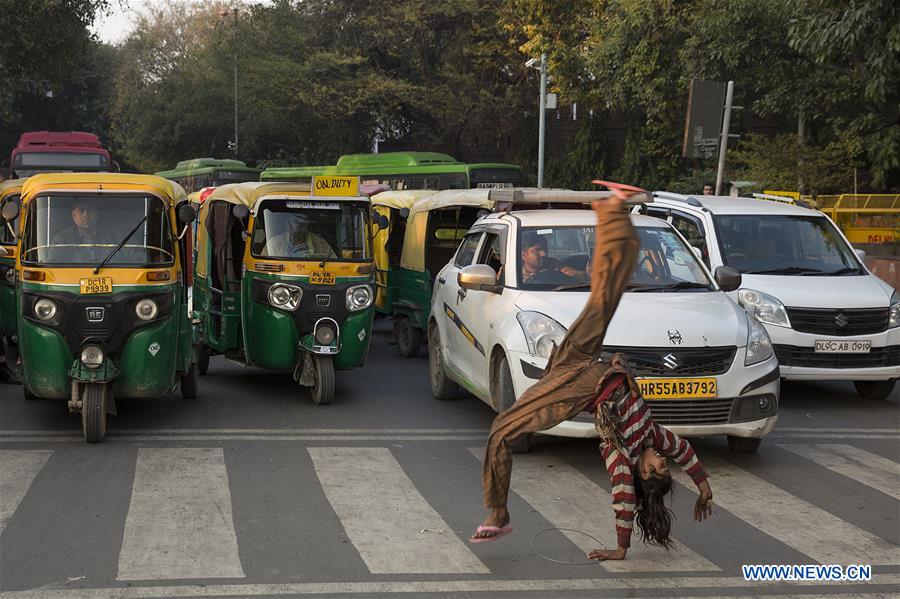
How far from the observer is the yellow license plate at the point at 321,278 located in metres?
11.8

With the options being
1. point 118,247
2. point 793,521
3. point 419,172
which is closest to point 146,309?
point 118,247

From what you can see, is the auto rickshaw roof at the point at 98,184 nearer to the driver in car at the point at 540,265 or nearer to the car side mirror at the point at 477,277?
the car side mirror at the point at 477,277

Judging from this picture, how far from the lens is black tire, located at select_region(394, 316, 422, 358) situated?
15477 mm

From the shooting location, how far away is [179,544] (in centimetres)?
650

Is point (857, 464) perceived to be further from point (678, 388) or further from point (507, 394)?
point (507, 394)

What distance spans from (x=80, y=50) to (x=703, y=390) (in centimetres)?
2895

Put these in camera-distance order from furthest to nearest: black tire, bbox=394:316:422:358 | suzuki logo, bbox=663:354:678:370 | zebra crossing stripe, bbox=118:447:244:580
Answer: black tire, bbox=394:316:422:358
suzuki logo, bbox=663:354:678:370
zebra crossing stripe, bbox=118:447:244:580

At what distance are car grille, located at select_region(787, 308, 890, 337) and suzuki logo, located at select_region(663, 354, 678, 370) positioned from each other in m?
3.53

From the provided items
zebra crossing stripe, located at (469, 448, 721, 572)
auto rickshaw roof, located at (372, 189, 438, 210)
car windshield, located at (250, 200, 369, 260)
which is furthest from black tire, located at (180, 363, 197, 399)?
auto rickshaw roof, located at (372, 189, 438, 210)

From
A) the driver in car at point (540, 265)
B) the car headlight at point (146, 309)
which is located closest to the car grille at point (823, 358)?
the driver in car at point (540, 265)

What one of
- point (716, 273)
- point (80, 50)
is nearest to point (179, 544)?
point (716, 273)

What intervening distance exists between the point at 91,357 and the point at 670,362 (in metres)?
4.42

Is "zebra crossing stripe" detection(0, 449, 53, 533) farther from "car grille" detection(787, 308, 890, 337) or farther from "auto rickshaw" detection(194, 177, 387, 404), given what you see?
"car grille" detection(787, 308, 890, 337)

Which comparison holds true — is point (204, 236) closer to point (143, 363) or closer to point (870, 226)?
point (143, 363)
